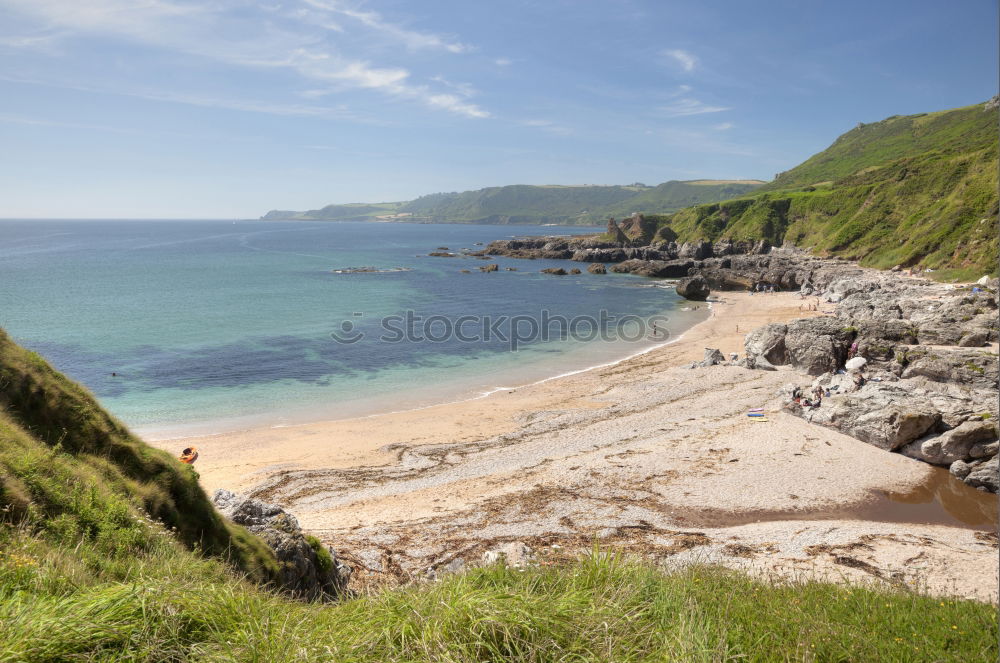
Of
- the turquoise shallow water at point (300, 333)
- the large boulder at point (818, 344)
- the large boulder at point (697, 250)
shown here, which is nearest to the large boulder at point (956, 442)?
the large boulder at point (818, 344)

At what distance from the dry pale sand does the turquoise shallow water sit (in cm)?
506

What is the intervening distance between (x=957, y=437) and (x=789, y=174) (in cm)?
21523

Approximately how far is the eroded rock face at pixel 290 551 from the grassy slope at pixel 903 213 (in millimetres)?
61465

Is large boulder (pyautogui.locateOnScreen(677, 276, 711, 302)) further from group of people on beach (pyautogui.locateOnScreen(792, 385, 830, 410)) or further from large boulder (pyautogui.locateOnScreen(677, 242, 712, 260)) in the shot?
group of people on beach (pyautogui.locateOnScreen(792, 385, 830, 410))

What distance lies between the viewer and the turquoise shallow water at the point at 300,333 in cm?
3108

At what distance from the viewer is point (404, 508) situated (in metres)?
17.5

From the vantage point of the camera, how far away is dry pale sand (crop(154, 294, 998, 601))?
13.6 metres

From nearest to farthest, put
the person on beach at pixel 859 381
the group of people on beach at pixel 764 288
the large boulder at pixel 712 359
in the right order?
the person on beach at pixel 859 381, the large boulder at pixel 712 359, the group of people on beach at pixel 764 288

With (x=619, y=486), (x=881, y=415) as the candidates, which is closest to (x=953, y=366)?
(x=881, y=415)

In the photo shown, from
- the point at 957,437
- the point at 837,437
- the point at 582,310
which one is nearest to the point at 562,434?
the point at 837,437

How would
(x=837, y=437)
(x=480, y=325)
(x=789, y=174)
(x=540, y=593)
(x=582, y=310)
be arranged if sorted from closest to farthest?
(x=540, y=593), (x=837, y=437), (x=480, y=325), (x=582, y=310), (x=789, y=174)

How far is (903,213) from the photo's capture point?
80875 mm

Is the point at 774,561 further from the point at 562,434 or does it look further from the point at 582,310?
the point at 582,310

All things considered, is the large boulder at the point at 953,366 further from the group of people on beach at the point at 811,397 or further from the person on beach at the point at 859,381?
the group of people on beach at the point at 811,397
